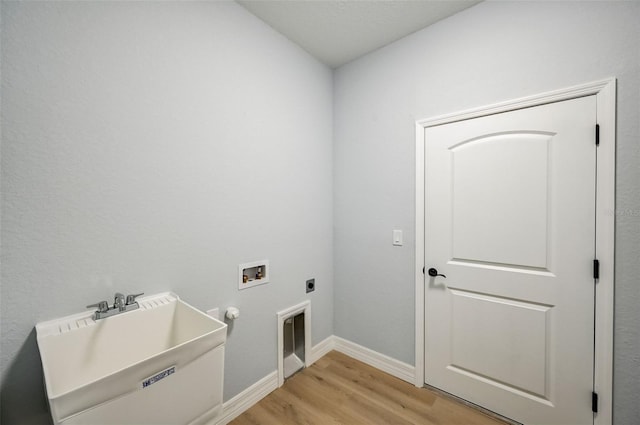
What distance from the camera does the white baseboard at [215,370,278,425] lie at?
1.58 metres

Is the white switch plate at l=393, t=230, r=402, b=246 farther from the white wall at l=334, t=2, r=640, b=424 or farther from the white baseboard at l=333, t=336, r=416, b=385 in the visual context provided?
the white baseboard at l=333, t=336, r=416, b=385

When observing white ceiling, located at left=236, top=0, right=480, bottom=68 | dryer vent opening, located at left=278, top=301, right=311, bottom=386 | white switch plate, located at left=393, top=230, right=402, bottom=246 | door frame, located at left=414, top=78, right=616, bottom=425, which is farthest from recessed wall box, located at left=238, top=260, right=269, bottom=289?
door frame, located at left=414, top=78, right=616, bottom=425

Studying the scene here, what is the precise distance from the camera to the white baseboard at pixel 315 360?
1621 millimetres

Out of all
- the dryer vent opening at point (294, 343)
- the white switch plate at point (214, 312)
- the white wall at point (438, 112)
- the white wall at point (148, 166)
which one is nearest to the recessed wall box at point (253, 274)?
the white wall at point (148, 166)

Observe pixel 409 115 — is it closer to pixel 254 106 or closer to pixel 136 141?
pixel 254 106

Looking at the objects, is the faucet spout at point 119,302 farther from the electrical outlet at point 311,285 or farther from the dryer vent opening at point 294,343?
the electrical outlet at point 311,285

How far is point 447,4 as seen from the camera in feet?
5.43

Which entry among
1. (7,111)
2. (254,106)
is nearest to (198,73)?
(254,106)

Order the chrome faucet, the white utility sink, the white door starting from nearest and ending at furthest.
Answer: the white utility sink → the chrome faucet → the white door

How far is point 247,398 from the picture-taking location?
5.57 feet

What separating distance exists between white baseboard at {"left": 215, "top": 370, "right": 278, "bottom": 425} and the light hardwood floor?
0.03 metres

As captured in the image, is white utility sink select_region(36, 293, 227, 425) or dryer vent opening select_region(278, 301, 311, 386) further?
dryer vent opening select_region(278, 301, 311, 386)

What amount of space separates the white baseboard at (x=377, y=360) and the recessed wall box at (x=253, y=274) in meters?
1.08

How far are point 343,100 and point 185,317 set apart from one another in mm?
2100
